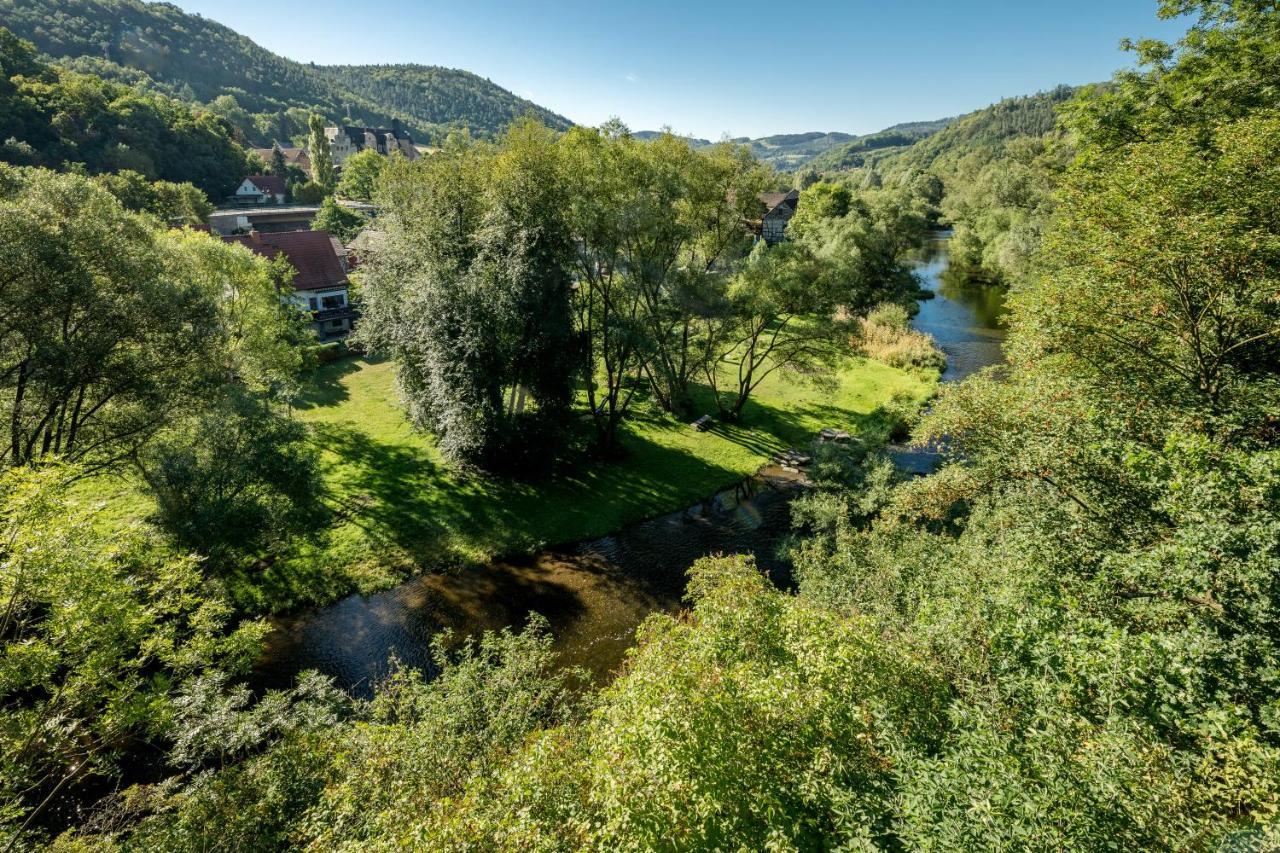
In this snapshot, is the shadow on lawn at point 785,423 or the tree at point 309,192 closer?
the shadow on lawn at point 785,423

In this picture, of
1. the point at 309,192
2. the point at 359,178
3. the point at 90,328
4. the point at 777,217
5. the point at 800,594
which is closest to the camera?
→ the point at 800,594

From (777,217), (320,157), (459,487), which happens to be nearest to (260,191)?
(320,157)

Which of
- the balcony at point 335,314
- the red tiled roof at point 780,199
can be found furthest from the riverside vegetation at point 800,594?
the red tiled roof at point 780,199

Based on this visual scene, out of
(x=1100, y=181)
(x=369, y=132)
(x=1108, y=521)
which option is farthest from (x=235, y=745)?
(x=369, y=132)

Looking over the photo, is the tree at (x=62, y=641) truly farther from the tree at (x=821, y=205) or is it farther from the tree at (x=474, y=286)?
the tree at (x=821, y=205)

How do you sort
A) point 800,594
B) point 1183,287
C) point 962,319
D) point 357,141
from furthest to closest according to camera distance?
point 357,141 → point 962,319 → point 800,594 → point 1183,287

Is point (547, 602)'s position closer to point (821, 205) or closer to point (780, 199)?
point (821, 205)
